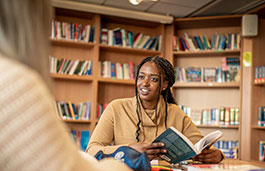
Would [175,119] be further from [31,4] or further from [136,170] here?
[31,4]

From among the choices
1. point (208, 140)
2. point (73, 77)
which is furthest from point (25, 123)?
point (73, 77)

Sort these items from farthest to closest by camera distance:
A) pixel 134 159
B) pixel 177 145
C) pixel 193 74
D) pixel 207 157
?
pixel 193 74 < pixel 207 157 < pixel 177 145 < pixel 134 159

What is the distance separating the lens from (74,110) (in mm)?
4445

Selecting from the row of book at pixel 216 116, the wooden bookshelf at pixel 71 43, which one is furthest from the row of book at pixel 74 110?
→ the row of book at pixel 216 116

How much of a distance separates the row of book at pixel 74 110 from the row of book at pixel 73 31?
36.4 inches

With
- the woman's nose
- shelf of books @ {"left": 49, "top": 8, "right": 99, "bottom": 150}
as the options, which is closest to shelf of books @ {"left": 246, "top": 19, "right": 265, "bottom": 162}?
shelf of books @ {"left": 49, "top": 8, "right": 99, "bottom": 150}

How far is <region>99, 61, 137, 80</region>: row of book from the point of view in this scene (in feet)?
15.0

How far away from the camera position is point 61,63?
14.6ft

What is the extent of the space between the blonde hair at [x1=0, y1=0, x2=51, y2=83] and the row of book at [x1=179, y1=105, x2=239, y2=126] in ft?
14.4

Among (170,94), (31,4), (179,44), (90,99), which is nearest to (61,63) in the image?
(90,99)

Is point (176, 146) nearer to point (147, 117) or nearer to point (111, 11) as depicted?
point (147, 117)

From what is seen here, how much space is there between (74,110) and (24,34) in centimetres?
402

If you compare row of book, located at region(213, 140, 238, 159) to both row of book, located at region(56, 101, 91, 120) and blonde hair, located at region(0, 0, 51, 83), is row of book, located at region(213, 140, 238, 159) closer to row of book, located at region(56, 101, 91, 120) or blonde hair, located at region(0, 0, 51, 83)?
row of book, located at region(56, 101, 91, 120)

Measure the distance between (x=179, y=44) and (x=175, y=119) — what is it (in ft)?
8.89
